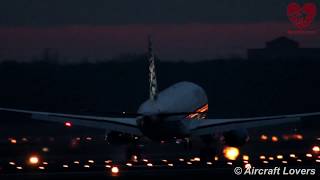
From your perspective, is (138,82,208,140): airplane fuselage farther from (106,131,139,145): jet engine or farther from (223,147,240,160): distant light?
(106,131,139,145): jet engine

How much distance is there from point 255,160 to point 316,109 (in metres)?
56.5

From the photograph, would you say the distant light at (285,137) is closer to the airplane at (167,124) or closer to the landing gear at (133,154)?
the airplane at (167,124)

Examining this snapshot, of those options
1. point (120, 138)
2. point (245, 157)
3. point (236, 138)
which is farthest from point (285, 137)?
point (245, 157)

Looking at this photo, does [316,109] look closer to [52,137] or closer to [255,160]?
[52,137]

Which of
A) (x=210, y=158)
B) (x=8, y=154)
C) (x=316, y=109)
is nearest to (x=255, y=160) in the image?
(x=210, y=158)

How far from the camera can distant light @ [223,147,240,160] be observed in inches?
2447

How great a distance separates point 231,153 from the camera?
6488cm

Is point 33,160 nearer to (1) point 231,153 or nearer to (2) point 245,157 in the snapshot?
(2) point 245,157

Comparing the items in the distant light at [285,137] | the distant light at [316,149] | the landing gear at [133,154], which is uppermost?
the distant light at [285,137]

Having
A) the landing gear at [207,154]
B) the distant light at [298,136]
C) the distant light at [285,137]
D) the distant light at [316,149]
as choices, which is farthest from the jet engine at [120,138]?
the distant light at [298,136]

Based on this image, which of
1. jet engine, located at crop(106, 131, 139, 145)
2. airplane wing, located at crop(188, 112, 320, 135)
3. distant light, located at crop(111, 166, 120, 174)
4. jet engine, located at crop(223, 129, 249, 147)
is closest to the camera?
distant light, located at crop(111, 166, 120, 174)

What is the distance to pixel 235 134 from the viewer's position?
64500mm

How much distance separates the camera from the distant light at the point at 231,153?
62150 millimetres

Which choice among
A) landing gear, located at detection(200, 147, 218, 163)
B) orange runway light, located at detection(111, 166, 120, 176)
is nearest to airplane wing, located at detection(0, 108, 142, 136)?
landing gear, located at detection(200, 147, 218, 163)
